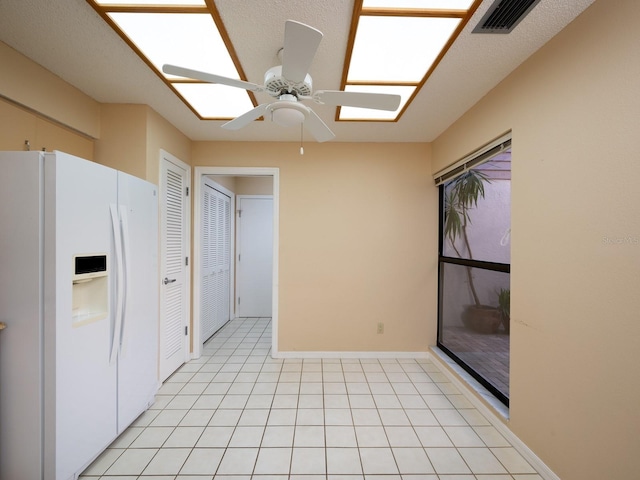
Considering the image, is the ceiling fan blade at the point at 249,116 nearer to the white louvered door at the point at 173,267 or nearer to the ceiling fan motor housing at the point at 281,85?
the ceiling fan motor housing at the point at 281,85

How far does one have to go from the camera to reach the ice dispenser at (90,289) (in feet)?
5.06

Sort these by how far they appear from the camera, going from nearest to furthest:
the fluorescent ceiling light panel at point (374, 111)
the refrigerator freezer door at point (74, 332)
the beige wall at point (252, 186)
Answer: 1. the refrigerator freezer door at point (74, 332)
2. the fluorescent ceiling light panel at point (374, 111)
3. the beige wall at point (252, 186)

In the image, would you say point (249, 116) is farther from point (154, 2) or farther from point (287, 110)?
point (154, 2)

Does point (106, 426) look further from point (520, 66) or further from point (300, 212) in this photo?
point (520, 66)

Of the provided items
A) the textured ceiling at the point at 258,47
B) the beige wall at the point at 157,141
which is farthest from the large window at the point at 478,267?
the beige wall at the point at 157,141

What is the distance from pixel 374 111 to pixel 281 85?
4.11 feet

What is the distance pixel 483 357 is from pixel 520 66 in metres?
2.41

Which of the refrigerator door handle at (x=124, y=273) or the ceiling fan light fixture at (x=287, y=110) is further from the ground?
the ceiling fan light fixture at (x=287, y=110)

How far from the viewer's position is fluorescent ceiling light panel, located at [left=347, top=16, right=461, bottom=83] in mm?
1411

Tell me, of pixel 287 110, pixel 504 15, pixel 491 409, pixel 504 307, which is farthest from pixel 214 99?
pixel 491 409

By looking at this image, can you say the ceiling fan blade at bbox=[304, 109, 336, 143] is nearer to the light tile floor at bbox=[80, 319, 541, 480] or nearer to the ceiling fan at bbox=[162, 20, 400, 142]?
the ceiling fan at bbox=[162, 20, 400, 142]

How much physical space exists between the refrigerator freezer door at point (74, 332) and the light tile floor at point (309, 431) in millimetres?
297

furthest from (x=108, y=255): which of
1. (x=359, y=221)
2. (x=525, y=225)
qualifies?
(x=525, y=225)

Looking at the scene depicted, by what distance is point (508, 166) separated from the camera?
2.05m
